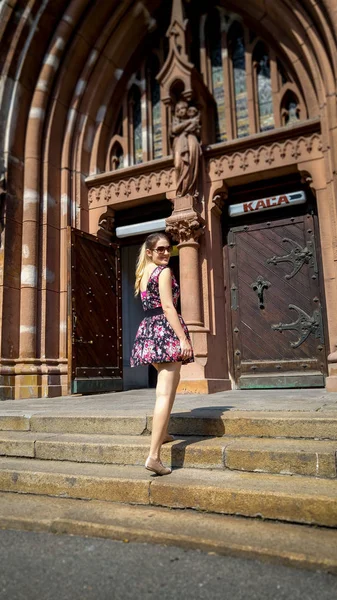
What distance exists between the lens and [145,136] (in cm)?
839

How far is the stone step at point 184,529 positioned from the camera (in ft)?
6.59

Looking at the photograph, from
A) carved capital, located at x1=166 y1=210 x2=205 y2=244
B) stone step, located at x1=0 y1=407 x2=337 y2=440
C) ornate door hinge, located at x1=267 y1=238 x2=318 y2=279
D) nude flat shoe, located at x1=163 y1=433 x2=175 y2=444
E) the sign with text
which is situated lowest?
nude flat shoe, located at x1=163 y1=433 x2=175 y2=444

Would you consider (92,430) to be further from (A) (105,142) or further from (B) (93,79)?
(B) (93,79)

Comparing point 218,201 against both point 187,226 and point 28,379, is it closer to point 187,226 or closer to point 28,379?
point 187,226

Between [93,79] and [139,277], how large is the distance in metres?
6.47

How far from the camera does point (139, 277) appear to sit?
10.4 feet

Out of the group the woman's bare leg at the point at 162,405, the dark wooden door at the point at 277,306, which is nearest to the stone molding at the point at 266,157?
the dark wooden door at the point at 277,306

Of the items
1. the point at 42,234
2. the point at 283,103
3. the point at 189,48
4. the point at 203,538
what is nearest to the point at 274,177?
the point at 283,103

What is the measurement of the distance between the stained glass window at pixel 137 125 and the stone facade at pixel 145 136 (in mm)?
24

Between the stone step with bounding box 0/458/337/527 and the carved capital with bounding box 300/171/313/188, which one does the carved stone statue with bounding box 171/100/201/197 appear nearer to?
the carved capital with bounding box 300/171/313/188

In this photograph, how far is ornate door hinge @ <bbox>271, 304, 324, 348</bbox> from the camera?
6918 millimetres

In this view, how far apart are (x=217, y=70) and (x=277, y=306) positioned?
409 cm

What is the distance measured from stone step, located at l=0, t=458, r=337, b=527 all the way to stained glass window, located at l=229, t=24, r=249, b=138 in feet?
20.1

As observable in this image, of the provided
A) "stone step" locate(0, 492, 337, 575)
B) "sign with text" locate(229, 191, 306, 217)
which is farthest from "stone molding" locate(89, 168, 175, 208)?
"stone step" locate(0, 492, 337, 575)
